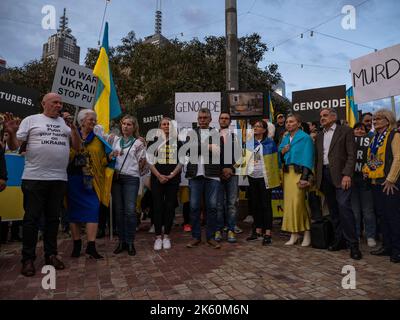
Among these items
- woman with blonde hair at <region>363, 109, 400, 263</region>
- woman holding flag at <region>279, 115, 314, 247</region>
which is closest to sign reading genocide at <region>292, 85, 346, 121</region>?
woman holding flag at <region>279, 115, 314, 247</region>

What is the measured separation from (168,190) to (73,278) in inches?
75.4

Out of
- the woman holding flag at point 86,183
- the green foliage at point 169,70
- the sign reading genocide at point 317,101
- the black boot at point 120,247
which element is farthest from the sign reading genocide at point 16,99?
the green foliage at point 169,70

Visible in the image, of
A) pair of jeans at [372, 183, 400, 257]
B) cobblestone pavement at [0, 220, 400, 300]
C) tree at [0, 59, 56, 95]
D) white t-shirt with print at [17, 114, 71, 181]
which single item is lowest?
cobblestone pavement at [0, 220, 400, 300]

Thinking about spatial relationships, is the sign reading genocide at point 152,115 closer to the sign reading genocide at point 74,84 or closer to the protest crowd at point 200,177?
the sign reading genocide at point 74,84

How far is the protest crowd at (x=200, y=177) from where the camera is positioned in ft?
12.7

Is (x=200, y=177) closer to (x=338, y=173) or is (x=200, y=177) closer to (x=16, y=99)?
(x=338, y=173)

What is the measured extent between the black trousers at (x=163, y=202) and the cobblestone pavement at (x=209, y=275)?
1.29ft

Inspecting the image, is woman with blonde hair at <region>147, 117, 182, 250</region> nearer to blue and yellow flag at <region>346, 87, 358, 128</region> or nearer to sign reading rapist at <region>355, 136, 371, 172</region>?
sign reading rapist at <region>355, 136, 371, 172</region>

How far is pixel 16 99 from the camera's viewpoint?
7.04 metres

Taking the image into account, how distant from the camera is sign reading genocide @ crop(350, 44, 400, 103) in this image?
203 inches

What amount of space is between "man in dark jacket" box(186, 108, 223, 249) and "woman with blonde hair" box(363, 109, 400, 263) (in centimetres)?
213

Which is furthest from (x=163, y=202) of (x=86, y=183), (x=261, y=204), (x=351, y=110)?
(x=351, y=110)
